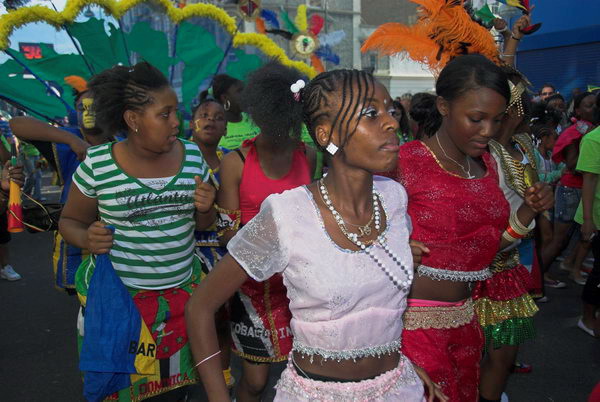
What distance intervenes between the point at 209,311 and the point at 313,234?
429 millimetres

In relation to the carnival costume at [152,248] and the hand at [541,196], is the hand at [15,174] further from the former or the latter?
the hand at [541,196]

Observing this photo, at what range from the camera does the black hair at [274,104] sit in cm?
307

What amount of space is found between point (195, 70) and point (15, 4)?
134 centimetres

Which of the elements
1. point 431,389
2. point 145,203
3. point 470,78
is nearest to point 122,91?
point 145,203

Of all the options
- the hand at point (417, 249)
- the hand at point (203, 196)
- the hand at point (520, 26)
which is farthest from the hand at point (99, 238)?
the hand at point (520, 26)

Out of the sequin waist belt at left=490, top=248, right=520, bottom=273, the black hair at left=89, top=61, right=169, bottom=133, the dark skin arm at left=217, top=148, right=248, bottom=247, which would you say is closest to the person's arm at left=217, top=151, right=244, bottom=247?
the dark skin arm at left=217, top=148, right=248, bottom=247

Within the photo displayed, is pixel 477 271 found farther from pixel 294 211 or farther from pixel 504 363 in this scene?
pixel 294 211

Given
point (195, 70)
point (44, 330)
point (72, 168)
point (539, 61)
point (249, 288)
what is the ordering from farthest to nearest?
point (539, 61), point (44, 330), point (195, 70), point (72, 168), point (249, 288)

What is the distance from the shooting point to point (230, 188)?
315 centimetres

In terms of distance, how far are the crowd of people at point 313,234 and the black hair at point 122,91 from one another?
0.01 metres

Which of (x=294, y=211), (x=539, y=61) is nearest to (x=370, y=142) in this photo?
(x=294, y=211)

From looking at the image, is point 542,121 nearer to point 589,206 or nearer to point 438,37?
point 589,206

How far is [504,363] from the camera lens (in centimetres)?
311

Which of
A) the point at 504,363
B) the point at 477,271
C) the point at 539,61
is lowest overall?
the point at 539,61
